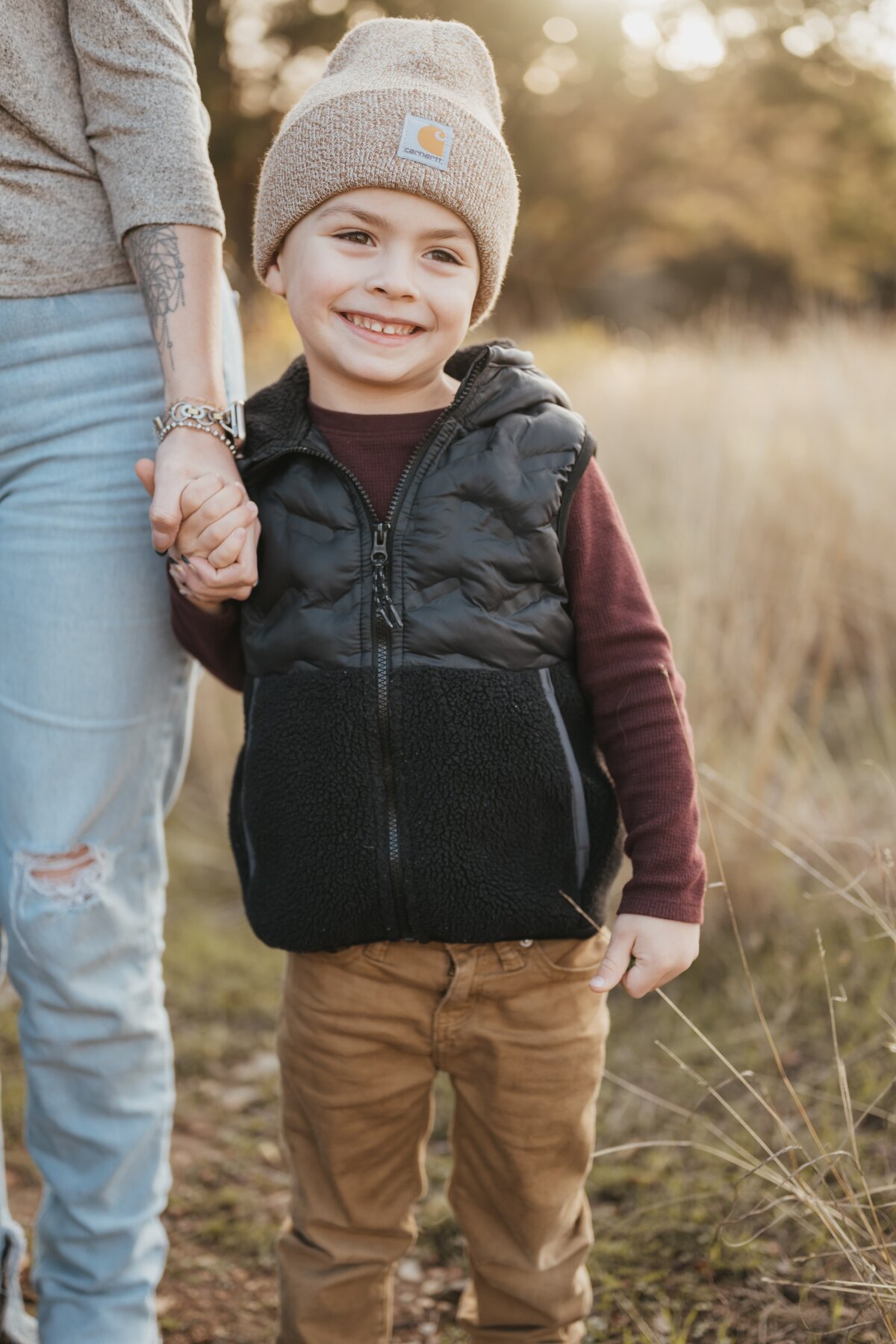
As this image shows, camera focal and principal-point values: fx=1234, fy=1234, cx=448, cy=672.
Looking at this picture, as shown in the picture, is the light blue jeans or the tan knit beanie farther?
the light blue jeans

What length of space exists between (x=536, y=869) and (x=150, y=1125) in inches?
27.8

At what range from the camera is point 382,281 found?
1.46 metres

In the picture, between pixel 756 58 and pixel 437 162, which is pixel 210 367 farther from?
pixel 756 58

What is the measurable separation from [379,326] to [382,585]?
1.04 ft

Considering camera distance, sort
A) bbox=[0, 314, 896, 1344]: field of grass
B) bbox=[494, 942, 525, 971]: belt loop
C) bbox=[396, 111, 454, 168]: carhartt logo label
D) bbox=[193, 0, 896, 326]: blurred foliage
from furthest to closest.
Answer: bbox=[193, 0, 896, 326]: blurred foliage, bbox=[0, 314, 896, 1344]: field of grass, bbox=[494, 942, 525, 971]: belt loop, bbox=[396, 111, 454, 168]: carhartt logo label

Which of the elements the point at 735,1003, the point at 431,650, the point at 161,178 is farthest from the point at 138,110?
the point at 735,1003

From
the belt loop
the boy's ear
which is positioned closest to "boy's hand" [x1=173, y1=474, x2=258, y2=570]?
the boy's ear

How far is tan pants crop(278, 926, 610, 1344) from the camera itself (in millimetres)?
1620

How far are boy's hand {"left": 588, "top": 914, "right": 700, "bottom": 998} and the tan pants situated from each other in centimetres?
15

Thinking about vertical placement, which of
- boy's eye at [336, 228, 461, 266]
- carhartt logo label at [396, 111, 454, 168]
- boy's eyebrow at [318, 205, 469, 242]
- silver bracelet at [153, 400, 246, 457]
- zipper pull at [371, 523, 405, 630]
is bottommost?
zipper pull at [371, 523, 405, 630]

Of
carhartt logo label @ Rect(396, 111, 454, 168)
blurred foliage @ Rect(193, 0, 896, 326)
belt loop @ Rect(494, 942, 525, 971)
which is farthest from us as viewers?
blurred foliage @ Rect(193, 0, 896, 326)

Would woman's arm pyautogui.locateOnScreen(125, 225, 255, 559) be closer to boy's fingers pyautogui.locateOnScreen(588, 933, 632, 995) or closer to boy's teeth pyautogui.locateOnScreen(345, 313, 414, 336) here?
boy's teeth pyautogui.locateOnScreen(345, 313, 414, 336)

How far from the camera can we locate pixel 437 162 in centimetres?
147

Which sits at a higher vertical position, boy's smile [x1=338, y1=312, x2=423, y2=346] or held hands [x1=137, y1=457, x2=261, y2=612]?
boy's smile [x1=338, y1=312, x2=423, y2=346]
